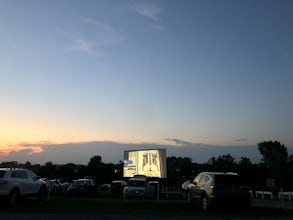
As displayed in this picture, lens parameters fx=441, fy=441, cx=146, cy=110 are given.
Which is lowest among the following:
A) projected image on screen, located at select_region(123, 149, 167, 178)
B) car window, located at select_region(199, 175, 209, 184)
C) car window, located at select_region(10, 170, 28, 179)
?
car window, located at select_region(199, 175, 209, 184)

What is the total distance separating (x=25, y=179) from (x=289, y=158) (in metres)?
110

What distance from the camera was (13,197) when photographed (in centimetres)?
2116

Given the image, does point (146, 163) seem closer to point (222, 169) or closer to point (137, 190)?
point (137, 190)

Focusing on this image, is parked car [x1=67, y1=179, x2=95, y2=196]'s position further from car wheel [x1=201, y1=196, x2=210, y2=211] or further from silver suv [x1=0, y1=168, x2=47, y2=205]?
car wheel [x1=201, y1=196, x2=210, y2=211]

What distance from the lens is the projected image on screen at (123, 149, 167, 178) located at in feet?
156

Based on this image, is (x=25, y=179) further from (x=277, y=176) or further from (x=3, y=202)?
(x=277, y=176)

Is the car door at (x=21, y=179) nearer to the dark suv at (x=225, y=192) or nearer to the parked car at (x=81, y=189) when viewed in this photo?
the dark suv at (x=225, y=192)

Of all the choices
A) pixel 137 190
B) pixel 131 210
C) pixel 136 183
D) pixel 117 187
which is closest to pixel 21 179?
pixel 131 210

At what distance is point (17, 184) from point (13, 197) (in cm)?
67

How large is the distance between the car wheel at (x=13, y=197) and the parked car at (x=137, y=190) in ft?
39.3

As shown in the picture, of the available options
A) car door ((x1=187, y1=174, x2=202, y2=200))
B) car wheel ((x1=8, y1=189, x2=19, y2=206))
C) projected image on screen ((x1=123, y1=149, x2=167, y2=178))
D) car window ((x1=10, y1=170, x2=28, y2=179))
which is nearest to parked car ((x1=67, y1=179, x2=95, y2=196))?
projected image on screen ((x1=123, y1=149, x2=167, y2=178))

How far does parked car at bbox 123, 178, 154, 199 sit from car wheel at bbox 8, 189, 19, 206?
12.0 meters

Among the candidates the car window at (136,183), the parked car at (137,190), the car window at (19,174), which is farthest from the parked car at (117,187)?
the car window at (19,174)

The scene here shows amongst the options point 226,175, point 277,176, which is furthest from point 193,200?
point 277,176
